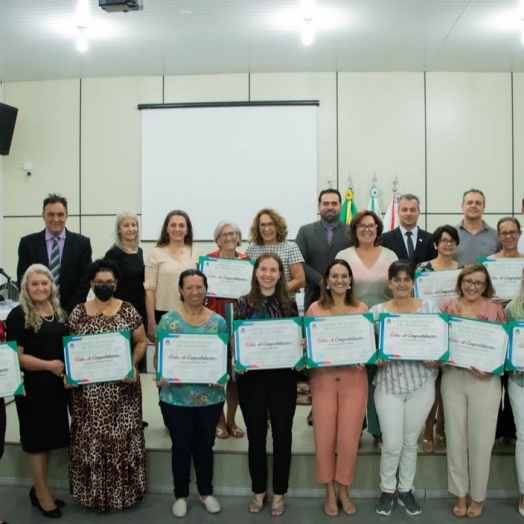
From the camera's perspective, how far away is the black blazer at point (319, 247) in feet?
12.9

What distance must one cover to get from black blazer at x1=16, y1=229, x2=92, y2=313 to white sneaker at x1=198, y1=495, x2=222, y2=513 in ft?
5.43

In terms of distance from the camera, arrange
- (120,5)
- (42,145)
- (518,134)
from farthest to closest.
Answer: (42,145)
(518,134)
(120,5)

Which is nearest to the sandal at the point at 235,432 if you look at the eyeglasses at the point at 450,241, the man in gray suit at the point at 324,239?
the man in gray suit at the point at 324,239

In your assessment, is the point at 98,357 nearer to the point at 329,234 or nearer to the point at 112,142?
the point at 329,234

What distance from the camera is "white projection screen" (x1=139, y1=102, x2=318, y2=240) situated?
6.97 metres

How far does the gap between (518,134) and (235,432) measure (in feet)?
18.0

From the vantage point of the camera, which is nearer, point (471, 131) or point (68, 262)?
point (68, 262)

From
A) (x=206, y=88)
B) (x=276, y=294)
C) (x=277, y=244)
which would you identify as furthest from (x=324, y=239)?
(x=206, y=88)

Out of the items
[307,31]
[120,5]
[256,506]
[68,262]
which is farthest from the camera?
[307,31]

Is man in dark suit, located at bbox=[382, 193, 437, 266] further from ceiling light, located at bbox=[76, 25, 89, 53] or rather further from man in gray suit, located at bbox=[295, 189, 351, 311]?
ceiling light, located at bbox=[76, 25, 89, 53]

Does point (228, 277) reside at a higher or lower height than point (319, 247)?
lower

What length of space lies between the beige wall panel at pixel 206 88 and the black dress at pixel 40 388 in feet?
15.3

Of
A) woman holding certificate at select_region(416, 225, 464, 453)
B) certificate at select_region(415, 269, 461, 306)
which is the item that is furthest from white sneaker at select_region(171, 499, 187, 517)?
certificate at select_region(415, 269, 461, 306)

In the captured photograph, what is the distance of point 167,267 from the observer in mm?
3791
